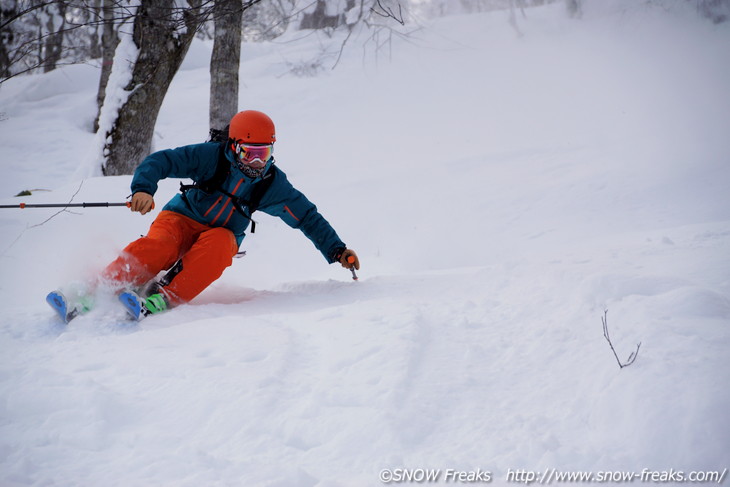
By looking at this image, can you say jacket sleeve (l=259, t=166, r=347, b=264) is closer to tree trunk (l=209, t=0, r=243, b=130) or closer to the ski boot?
the ski boot

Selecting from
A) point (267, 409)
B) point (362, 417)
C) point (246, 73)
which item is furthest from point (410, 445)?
point (246, 73)

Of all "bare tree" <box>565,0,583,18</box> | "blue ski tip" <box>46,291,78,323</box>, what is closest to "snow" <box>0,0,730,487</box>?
"blue ski tip" <box>46,291,78,323</box>

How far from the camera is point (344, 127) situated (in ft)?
40.7

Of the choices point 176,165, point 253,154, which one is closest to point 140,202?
point 176,165

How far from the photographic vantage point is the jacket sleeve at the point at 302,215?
4043 mm

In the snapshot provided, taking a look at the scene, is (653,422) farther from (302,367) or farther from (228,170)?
(228,170)

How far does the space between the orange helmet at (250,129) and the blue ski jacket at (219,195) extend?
0.54 ft

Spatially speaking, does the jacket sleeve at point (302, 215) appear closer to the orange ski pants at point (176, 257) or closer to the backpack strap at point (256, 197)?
the backpack strap at point (256, 197)

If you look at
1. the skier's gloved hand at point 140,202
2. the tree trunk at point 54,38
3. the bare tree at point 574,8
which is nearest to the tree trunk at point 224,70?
the tree trunk at point 54,38

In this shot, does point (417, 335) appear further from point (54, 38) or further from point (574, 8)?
point (574, 8)

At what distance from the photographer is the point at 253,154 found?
11.9ft

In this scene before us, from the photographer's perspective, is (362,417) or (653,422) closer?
(653,422)

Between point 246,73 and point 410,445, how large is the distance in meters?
15.8

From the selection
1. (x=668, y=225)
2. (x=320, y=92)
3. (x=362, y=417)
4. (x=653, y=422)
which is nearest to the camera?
(x=653, y=422)
